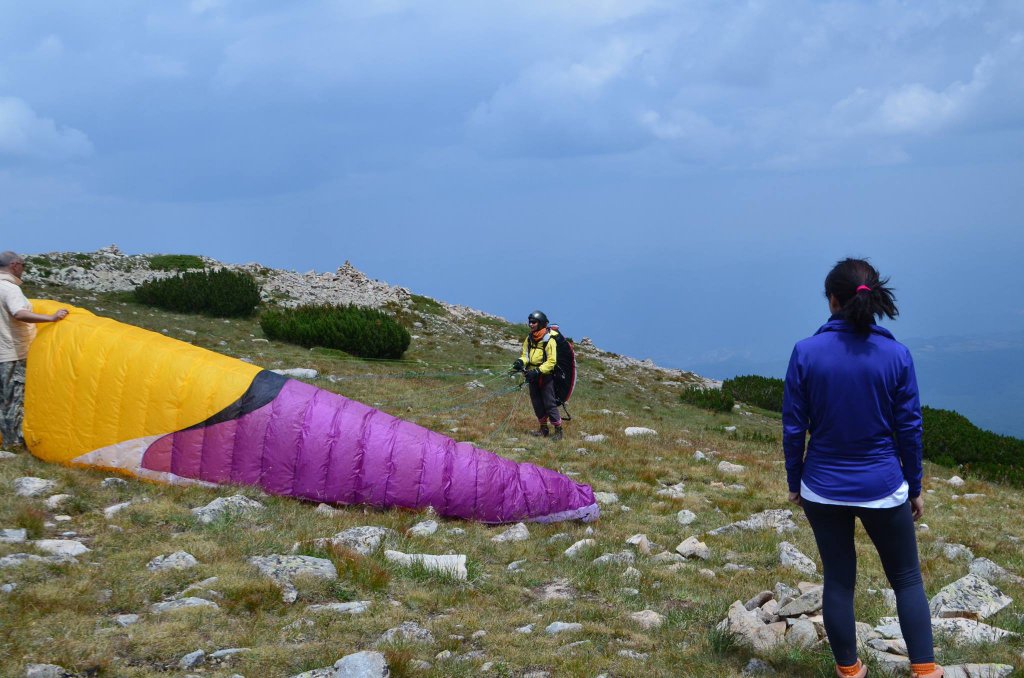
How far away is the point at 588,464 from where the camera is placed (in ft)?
42.4

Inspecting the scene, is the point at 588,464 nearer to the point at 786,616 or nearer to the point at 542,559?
the point at 542,559

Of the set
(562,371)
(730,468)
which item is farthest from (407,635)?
(562,371)

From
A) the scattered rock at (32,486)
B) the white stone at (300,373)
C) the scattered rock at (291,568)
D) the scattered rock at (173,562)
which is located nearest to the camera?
the scattered rock at (291,568)

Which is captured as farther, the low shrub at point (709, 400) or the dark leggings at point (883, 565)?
the low shrub at point (709, 400)

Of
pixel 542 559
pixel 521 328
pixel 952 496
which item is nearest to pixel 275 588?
pixel 542 559

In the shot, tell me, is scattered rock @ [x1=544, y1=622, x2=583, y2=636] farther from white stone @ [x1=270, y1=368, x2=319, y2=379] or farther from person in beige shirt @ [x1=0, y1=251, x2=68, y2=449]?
white stone @ [x1=270, y1=368, x2=319, y2=379]

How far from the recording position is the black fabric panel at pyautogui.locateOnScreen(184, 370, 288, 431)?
9.16m

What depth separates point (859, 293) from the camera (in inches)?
182

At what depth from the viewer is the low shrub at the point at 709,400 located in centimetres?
2473

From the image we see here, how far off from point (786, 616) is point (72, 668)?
4.63 metres

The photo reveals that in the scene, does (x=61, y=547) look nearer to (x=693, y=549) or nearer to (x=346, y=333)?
(x=693, y=549)

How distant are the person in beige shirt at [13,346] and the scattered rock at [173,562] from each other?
475cm

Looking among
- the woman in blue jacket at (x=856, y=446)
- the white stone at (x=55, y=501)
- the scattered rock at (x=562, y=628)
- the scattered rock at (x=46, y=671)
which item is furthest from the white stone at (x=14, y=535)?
the woman in blue jacket at (x=856, y=446)

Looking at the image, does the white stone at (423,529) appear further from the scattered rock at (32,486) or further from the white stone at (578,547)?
the scattered rock at (32,486)
